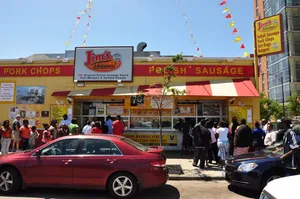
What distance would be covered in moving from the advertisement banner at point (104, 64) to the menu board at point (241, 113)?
5181 mm

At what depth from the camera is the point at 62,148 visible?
5.96 m

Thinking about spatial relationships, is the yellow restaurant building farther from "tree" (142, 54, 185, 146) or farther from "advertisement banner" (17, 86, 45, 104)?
"tree" (142, 54, 185, 146)

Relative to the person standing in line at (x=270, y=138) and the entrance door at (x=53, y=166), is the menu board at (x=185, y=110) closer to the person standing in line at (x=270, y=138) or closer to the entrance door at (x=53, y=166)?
the person standing in line at (x=270, y=138)

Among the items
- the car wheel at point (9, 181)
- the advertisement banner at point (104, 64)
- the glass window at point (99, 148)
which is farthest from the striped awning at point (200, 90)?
the car wheel at point (9, 181)

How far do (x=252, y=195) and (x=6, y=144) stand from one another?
919 centimetres

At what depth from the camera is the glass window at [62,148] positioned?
19.4ft

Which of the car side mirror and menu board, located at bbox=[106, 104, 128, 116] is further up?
menu board, located at bbox=[106, 104, 128, 116]

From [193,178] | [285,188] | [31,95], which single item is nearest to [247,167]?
[193,178]

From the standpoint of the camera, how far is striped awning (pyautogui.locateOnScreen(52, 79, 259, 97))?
1141cm

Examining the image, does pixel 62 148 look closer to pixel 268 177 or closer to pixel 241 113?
pixel 268 177

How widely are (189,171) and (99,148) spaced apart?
12.5ft

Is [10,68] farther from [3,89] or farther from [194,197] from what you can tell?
[194,197]

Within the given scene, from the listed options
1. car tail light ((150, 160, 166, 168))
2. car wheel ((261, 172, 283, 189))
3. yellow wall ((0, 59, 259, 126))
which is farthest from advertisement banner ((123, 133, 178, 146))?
car wheel ((261, 172, 283, 189))

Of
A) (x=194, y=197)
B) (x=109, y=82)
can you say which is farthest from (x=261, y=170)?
(x=109, y=82)
